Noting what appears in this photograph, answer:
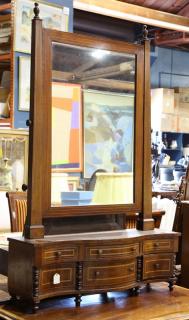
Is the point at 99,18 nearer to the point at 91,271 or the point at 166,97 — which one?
the point at 166,97

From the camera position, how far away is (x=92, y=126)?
236cm

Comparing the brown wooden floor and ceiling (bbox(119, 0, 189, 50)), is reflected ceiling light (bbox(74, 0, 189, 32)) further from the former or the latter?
the brown wooden floor

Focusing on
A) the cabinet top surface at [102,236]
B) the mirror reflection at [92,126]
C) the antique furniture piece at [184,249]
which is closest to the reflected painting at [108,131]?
the mirror reflection at [92,126]

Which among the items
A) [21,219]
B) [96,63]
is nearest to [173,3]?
[21,219]

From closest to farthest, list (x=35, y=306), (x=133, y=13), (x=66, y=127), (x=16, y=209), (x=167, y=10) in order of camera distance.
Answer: (x=35, y=306), (x=66, y=127), (x=16, y=209), (x=133, y=13), (x=167, y=10)

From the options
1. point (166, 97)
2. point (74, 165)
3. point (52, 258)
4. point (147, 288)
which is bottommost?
point (147, 288)

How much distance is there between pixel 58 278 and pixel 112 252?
0.25 m

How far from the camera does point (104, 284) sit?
217cm

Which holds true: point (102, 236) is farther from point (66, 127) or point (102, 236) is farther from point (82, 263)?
point (66, 127)

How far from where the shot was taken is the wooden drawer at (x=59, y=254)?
202cm

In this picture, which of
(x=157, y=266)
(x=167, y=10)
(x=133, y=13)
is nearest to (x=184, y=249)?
(x=157, y=266)

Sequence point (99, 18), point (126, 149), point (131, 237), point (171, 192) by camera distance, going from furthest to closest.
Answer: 1. point (99, 18)
2. point (171, 192)
3. point (126, 149)
4. point (131, 237)

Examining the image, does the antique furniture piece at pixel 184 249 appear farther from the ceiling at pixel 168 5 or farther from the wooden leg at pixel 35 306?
the ceiling at pixel 168 5

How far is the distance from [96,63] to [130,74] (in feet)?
0.57
